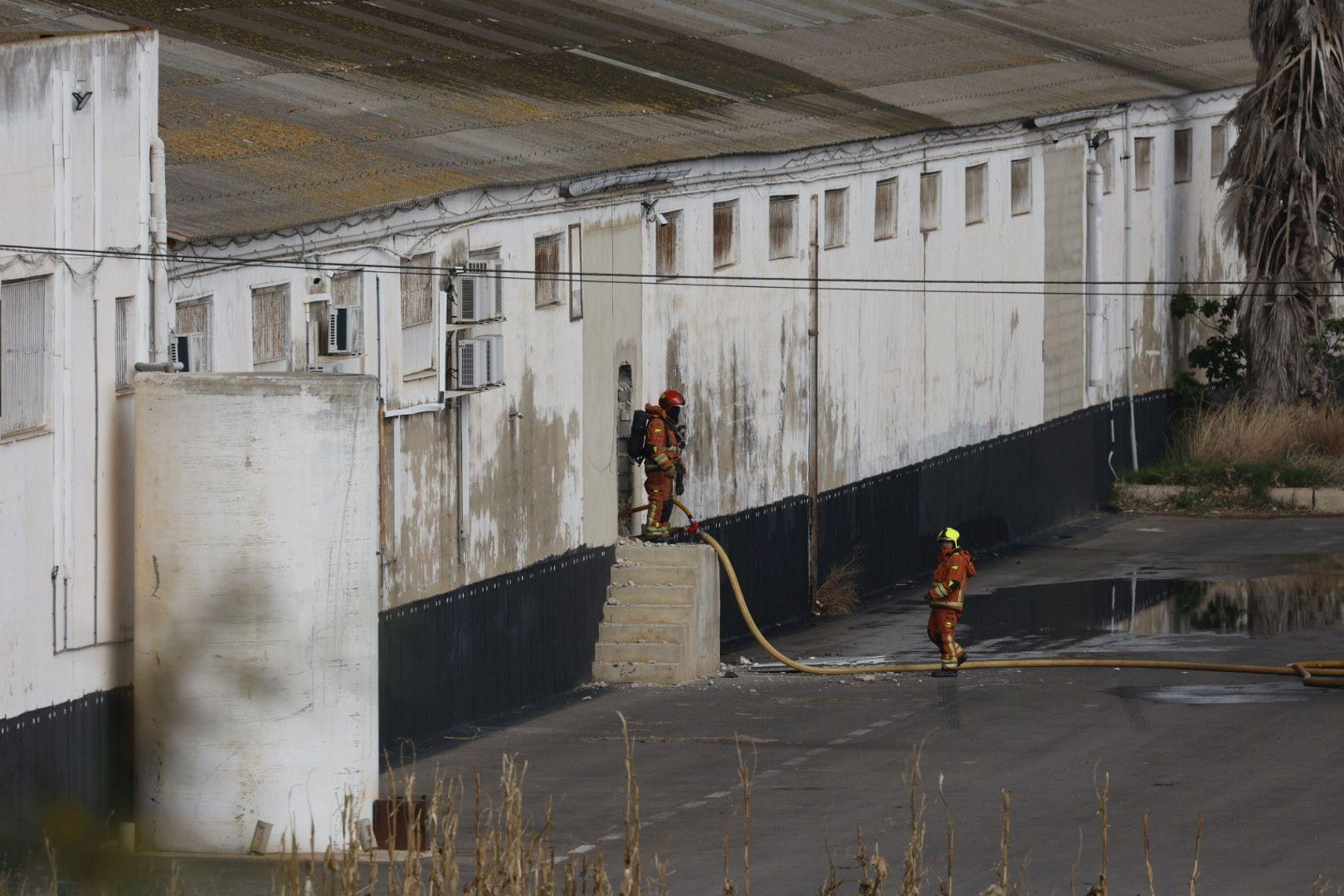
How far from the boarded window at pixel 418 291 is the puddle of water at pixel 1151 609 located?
733 centimetres

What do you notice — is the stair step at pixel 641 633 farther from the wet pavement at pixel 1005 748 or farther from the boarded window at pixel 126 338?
the boarded window at pixel 126 338

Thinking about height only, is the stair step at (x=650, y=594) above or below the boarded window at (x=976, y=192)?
below

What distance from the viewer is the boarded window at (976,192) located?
3372cm

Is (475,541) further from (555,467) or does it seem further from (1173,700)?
(1173,700)

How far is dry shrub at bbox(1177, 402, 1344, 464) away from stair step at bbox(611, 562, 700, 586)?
14.4 meters

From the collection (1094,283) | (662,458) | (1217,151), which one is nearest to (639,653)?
(662,458)

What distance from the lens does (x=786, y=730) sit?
70.4ft

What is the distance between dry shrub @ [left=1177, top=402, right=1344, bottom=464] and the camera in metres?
37.2

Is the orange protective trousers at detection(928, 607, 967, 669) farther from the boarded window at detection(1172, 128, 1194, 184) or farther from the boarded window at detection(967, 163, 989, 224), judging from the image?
the boarded window at detection(1172, 128, 1194, 184)

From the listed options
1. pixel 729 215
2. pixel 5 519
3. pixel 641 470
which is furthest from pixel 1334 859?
pixel 729 215

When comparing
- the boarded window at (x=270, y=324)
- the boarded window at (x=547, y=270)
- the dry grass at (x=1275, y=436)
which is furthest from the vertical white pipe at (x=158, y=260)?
the dry grass at (x=1275, y=436)

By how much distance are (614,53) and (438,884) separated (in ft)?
75.1

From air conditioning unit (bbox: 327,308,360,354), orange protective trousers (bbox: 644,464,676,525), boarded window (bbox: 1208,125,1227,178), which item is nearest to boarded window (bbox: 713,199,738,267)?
orange protective trousers (bbox: 644,464,676,525)

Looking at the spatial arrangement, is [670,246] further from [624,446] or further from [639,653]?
[639,653]
